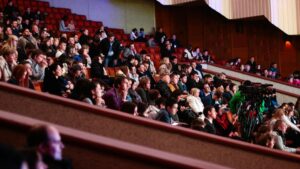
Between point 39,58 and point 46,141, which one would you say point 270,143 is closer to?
point 39,58

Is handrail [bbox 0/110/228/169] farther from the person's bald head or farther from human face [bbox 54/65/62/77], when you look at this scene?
human face [bbox 54/65/62/77]

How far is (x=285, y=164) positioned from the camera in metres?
3.27

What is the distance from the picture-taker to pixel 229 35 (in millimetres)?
13711

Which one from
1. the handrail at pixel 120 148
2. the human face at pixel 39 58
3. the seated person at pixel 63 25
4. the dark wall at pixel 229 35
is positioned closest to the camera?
the handrail at pixel 120 148

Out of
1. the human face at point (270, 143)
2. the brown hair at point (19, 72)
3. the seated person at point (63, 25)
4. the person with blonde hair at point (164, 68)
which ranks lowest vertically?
the human face at point (270, 143)

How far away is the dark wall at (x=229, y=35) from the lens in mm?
13305

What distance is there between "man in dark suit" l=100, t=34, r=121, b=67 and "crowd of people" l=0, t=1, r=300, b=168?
0.01 m

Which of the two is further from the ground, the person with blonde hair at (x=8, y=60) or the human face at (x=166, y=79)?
A: the person with blonde hair at (x=8, y=60)

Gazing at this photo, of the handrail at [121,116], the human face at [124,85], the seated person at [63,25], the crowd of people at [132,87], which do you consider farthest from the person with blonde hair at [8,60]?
the seated person at [63,25]

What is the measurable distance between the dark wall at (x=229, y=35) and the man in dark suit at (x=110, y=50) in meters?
4.98

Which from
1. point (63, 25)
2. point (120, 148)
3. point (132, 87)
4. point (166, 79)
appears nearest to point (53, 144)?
point (120, 148)

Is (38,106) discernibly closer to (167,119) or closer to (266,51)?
(167,119)

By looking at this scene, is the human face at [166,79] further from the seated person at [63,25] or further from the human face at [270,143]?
the seated person at [63,25]

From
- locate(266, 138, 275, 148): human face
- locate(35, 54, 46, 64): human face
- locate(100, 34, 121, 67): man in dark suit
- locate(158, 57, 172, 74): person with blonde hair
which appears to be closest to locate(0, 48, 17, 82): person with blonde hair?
locate(35, 54, 46, 64): human face
